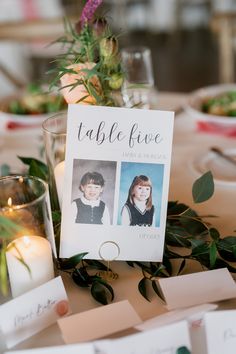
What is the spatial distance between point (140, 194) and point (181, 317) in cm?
22

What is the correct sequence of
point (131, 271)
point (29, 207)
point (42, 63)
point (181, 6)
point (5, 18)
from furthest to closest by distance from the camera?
1. point (181, 6)
2. point (42, 63)
3. point (5, 18)
4. point (131, 271)
5. point (29, 207)

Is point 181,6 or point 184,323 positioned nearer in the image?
point 184,323

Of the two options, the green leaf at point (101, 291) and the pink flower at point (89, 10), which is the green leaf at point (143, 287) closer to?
the green leaf at point (101, 291)

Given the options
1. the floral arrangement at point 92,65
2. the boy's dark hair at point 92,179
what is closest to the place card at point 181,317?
the boy's dark hair at point 92,179

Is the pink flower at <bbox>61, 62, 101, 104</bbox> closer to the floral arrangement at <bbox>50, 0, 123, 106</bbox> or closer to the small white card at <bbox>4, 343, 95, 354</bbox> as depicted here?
the floral arrangement at <bbox>50, 0, 123, 106</bbox>

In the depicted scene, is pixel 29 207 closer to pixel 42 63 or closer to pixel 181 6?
pixel 42 63

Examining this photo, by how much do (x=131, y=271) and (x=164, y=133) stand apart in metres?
0.24

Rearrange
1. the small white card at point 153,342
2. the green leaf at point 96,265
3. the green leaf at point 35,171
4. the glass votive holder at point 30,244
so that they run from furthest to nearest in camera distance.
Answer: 1. the green leaf at point 35,171
2. the green leaf at point 96,265
3. the glass votive holder at point 30,244
4. the small white card at point 153,342

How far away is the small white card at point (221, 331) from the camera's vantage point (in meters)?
0.63

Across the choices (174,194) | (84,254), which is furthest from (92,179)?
(174,194)

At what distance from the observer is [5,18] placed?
297 cm

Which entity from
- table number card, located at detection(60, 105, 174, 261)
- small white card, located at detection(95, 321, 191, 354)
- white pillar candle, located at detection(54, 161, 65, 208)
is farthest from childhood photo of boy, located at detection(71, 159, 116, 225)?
small white card, located at detection(95, 321, 191, 354)

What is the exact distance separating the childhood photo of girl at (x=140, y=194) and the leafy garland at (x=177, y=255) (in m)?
0.08

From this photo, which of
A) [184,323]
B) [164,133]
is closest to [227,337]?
[184,323]
